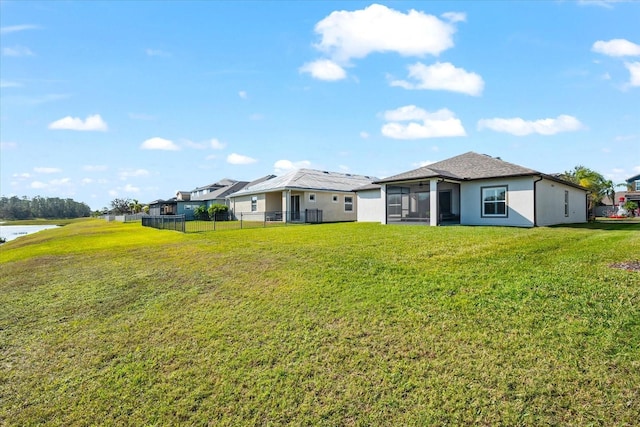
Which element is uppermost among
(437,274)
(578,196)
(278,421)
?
(578,196)

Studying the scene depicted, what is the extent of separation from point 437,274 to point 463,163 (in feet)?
46.1

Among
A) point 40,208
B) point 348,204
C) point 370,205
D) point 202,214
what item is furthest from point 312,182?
point 40,208

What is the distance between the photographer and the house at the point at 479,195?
15055 millimetres

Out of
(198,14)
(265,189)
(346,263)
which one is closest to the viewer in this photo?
(346,263)

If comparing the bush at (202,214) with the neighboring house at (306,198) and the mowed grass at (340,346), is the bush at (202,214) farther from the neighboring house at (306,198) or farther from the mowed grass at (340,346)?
the mowed grass at (340,346)

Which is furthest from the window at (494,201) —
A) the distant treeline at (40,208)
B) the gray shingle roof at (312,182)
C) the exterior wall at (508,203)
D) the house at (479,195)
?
the distant treeline at (40,208)

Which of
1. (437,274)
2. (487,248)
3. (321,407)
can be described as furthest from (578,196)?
(321,407)

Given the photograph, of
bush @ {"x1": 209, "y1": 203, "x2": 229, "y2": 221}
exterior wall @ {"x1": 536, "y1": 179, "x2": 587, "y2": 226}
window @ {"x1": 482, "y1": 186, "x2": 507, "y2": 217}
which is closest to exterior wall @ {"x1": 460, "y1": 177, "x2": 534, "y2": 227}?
window @ {"x1": 482, "y1": 186, "x2": 507, "y2": 217}

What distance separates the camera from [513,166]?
52.9ft

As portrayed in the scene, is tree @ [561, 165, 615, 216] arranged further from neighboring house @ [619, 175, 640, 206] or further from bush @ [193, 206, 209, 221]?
bush @ [193, 206, 209, 221]

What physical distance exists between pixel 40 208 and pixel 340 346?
121 meters

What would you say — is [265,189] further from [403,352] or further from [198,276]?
[403,352]

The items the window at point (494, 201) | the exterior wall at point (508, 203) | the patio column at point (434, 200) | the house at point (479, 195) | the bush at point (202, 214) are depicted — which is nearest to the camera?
the exterior wall at point (508, 203)

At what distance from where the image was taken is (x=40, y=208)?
96.2 m
